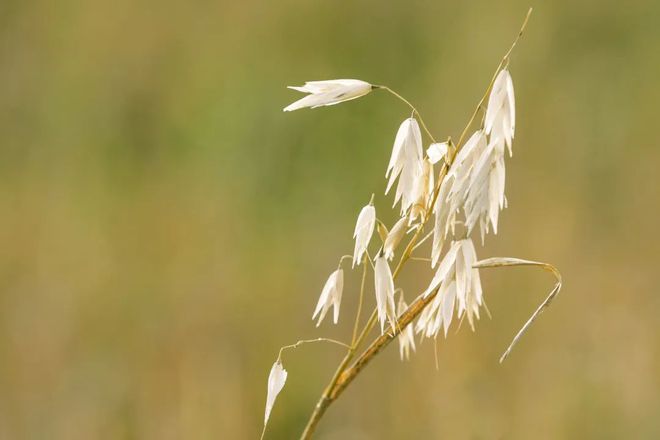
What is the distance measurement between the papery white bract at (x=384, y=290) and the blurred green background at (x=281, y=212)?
22.6 inches

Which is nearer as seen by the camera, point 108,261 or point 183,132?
point 108,261

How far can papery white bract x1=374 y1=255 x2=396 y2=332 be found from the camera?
0.45 meters

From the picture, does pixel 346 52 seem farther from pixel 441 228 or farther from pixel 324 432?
pixel 441 228

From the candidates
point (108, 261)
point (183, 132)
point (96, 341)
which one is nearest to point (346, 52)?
point (183, 132)

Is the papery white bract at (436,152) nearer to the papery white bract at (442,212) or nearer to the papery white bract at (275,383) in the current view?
the papery white bract at (442,212)

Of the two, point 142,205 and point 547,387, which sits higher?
point 142,205

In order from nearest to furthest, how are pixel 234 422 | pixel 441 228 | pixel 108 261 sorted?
pixel 441 228, pixel 234 422, pixel 108 261

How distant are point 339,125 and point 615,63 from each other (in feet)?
1.74

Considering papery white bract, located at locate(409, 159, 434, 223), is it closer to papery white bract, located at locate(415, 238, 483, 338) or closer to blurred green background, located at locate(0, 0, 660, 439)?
papery white bract, located at locate(415, 238, 483, 338)

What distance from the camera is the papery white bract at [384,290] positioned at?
17.8 inches

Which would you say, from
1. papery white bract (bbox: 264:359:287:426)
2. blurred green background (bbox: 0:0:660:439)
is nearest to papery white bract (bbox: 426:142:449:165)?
papery white bract (bbox: 264:359:287:426)

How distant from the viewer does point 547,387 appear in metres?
1.08

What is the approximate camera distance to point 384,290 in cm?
46

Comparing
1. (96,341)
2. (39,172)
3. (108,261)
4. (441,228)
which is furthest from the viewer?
(39,172)
